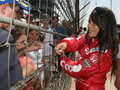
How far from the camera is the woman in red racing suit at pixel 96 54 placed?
3.88 ft

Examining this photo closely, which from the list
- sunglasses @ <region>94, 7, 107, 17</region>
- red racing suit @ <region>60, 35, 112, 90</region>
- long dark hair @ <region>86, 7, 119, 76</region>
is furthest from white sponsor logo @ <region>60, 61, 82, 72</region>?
sunglasses @ <region>94, 7, 107, 17</region>

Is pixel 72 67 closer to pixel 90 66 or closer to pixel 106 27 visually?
pixel 90 66

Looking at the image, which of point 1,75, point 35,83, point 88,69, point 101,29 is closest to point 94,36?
point 101,29

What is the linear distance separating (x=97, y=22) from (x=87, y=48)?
20 centimetres

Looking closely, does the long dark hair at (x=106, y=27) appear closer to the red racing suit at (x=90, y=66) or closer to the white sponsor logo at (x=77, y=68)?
the red racing suit at (x=90, y=66)

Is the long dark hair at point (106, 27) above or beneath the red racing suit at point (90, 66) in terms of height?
above

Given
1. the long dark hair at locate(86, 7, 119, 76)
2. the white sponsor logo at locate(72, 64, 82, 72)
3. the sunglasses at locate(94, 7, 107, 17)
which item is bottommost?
the white sponsor logo at locate(72, 64, 82, 72)

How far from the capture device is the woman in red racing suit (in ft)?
3.88

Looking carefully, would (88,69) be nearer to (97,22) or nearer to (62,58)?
(62,58)

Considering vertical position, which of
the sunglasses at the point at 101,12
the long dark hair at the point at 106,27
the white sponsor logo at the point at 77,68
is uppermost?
the sunglasses at the point at 101,12

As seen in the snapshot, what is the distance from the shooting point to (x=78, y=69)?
1.19 m

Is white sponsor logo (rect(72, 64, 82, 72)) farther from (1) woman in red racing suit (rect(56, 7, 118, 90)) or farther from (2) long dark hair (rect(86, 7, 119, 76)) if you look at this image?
(2) long dark hair (rect(86, 7, 119, 76))

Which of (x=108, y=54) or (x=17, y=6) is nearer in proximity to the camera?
(x=17, y=6)

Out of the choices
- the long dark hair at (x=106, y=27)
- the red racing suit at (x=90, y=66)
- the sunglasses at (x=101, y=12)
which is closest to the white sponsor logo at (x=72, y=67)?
the red racing suit at (x=90, y=66)
